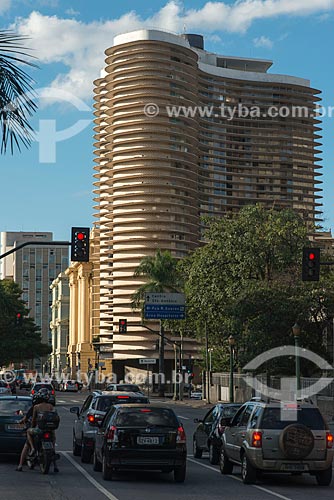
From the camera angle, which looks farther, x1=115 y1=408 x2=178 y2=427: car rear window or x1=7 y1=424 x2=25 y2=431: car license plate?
x1=7 y1=424 x2=25 y2=431: car license plate

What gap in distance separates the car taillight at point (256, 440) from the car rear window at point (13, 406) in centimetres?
700

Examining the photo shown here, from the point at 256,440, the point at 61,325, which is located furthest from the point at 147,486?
the point at 61,325

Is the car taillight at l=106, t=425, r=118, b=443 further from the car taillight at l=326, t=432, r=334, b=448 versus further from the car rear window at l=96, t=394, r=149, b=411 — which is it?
the car rear window at l=96, t=394, r=149, b=411

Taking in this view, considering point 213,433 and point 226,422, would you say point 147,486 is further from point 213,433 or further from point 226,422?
point 213,433

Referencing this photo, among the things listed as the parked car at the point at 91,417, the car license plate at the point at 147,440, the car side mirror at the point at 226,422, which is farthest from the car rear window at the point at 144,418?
the parked car at the point at 91,417

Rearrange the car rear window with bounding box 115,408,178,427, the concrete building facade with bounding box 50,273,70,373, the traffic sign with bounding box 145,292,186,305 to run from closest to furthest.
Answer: the car rear window with bounding box 115,408,178,427 < the traffic sign with bounding box 145,292,186,305 < the concrete building facade with bounding box 50,273,70,373

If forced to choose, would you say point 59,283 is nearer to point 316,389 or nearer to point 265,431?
point 316,389

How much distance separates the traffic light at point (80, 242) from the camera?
92.3 ft

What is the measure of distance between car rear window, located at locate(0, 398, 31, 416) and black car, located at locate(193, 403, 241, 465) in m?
4.43

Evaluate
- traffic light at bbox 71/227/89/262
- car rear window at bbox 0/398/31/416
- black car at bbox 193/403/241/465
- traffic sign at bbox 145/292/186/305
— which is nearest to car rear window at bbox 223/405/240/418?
black car at bbox 193/403/241/465

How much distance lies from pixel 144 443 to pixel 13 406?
6029 mm

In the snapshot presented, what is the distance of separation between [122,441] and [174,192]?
121351 millimetres

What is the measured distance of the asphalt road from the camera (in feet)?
52.5

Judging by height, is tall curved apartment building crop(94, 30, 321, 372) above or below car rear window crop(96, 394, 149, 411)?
above
